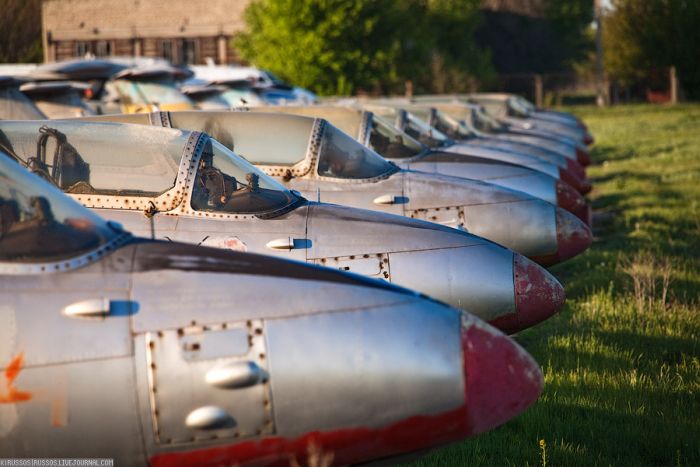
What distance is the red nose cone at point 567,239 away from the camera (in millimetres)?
9859

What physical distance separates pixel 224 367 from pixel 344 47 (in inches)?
1876

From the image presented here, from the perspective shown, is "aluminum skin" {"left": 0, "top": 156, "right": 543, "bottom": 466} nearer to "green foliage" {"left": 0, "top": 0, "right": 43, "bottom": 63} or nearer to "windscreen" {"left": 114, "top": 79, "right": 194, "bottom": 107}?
"windscreen" {"left": 114, "top": 79, "right": 194, "bottom": 107}

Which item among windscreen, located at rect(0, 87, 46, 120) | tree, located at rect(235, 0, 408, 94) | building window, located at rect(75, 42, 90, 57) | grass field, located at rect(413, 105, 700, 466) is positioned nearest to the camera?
grass field, located at rect(413, 105, 700, 466)

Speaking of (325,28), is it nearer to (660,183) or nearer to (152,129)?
(660,183)

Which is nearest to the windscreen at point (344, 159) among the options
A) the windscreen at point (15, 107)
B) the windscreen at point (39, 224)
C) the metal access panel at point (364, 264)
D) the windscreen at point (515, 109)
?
the metal access panel at point (364, 264)

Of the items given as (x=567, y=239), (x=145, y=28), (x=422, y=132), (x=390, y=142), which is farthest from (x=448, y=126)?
(x=145, y=28)

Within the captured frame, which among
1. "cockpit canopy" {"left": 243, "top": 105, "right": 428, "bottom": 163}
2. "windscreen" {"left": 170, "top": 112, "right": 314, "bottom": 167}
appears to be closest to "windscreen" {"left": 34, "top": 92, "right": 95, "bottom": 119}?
"cockpit canopy" {"left": 243, "top": 105, "right": 428, "bottom": 163}

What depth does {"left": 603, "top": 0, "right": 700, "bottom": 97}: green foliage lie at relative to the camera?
206ft

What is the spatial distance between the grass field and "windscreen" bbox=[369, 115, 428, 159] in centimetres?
226

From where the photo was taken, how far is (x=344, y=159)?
9.28m

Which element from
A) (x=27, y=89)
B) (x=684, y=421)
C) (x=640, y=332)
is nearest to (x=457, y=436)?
(x=684, y=421)

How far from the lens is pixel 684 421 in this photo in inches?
256

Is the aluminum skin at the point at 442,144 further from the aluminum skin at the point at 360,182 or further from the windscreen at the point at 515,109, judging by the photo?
the windscreen at the point at 515,109

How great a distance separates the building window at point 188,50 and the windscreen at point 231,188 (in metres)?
52.3
